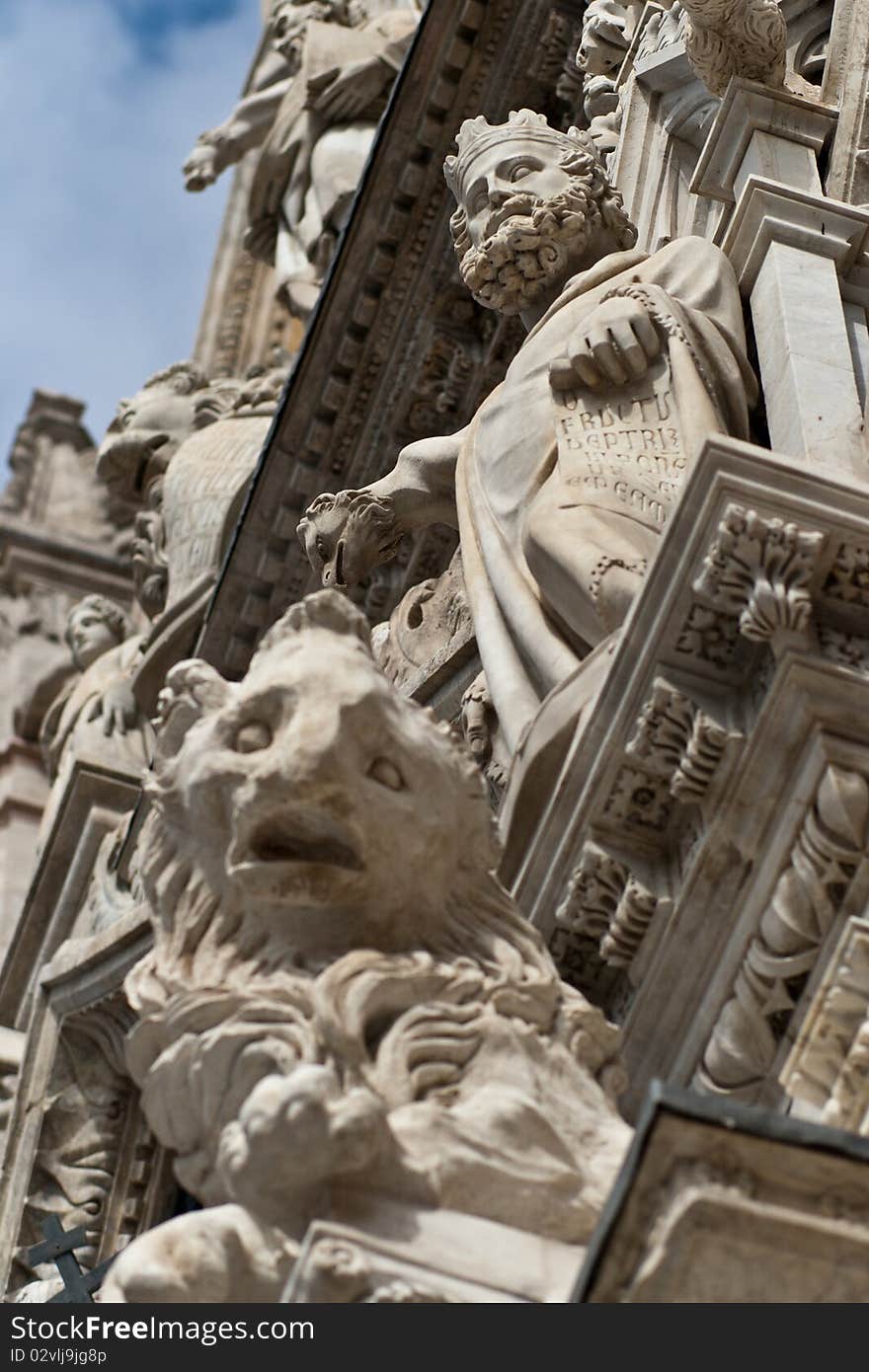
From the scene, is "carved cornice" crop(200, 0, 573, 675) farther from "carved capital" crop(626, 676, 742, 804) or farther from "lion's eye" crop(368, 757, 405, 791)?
"lion's eye" crop(368, 757, 405, 791)

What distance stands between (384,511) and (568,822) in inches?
92.7

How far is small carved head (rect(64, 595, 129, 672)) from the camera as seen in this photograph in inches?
675

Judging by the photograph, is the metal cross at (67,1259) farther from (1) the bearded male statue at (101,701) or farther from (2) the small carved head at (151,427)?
A: (2) the small carved head at (151,427)

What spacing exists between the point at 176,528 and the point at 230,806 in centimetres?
1031

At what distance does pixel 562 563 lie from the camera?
21.2 ft

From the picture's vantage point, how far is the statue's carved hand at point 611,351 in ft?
23.2

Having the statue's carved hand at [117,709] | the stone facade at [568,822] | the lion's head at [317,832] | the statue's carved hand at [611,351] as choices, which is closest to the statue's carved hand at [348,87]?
the statue's carved hand at [117,709]

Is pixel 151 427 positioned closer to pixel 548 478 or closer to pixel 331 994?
pixel 548 478

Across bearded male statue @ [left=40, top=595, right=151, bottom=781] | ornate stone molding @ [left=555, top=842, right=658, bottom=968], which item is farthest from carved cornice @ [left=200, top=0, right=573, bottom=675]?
ornate stone molding @ [left=555, top=842, right=658, bottom=968]

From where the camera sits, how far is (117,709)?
50.1 ft

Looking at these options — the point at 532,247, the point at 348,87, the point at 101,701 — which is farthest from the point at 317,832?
A: the point at 348,87

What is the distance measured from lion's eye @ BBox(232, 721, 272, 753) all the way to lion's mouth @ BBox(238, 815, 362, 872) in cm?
16

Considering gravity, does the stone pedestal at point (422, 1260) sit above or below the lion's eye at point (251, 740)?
below

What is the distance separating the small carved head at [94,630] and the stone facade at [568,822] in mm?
5773
